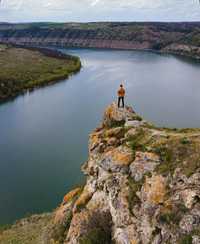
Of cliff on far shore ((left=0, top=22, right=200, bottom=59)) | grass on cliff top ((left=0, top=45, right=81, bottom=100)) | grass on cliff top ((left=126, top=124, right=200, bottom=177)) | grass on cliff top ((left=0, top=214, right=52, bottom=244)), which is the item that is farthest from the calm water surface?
cliff on far shore ((left=0, top=22, right=200, bottom=59))

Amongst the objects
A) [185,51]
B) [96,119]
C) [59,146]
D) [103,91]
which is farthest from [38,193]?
[185,51]

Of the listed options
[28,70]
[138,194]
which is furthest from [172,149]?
[28,70]

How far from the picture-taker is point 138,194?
12258 millimetres

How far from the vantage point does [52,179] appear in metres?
28.1

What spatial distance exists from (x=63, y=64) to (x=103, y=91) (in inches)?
1396

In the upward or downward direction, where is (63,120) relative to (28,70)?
downward

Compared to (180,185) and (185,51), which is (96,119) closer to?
(180,185)

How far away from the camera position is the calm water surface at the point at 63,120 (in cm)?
2680

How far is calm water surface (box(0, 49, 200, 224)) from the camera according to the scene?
26.8 meters

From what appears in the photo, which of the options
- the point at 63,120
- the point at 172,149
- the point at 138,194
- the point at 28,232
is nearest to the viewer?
the point at 138,194

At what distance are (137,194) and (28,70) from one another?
76333 millimetres

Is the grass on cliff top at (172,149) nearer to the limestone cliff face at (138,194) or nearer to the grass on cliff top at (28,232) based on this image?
the limestone cliff face at (138,194)

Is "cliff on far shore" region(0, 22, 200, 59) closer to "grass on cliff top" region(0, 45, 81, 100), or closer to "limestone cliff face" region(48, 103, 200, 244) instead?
"grass on cliff top" region(0, 45, 81, 100)

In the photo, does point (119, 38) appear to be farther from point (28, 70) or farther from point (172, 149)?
point (172, 149)
